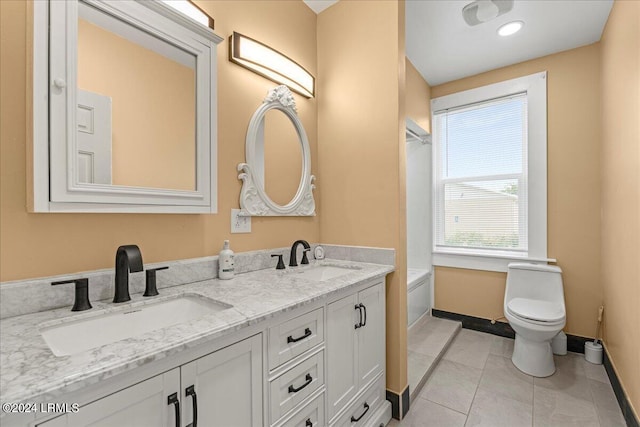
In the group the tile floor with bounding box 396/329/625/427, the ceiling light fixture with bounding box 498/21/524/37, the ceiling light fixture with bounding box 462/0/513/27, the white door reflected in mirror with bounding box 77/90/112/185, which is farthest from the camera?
the ceiling light fixture with bounding box 498/21/524/37

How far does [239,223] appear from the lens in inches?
65.4

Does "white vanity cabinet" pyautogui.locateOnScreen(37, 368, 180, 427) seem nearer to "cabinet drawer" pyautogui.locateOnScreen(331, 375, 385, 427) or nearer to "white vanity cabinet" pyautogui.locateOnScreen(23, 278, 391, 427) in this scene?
"white vanity cabinet" pyautogui.locateOnScreen(23, 278, 391, 427)

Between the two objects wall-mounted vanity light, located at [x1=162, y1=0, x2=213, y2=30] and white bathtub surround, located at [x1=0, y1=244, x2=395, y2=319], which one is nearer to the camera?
white bathtub surround, located at [x1=0, y1=244, x2=395, y2=319]

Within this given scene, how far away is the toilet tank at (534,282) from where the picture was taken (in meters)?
2.57

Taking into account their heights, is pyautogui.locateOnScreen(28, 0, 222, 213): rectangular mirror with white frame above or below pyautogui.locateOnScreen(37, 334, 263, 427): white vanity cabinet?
above

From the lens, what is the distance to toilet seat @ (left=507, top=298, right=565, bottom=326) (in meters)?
2.15

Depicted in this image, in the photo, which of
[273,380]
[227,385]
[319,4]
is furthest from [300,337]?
[319,4]

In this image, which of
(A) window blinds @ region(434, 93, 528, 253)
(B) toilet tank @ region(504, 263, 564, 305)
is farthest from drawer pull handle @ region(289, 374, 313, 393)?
(A) window blinds @ region(434, 93, 528, 253)

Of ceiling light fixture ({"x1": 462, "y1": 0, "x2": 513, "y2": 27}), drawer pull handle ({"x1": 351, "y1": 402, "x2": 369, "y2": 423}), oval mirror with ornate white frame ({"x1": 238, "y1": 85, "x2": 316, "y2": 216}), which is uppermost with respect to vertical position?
ceiling light fixture ({"x1": 462, "y1": 0, "x2": 513, "y2": 27})

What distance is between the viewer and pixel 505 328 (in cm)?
289

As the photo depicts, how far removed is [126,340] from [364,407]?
1.32 metres

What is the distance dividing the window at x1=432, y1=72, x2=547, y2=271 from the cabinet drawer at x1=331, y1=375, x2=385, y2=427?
1.90 m

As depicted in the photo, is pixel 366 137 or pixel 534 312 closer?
pixel 366 137

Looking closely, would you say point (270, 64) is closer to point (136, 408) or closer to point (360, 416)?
point (136, 408)
